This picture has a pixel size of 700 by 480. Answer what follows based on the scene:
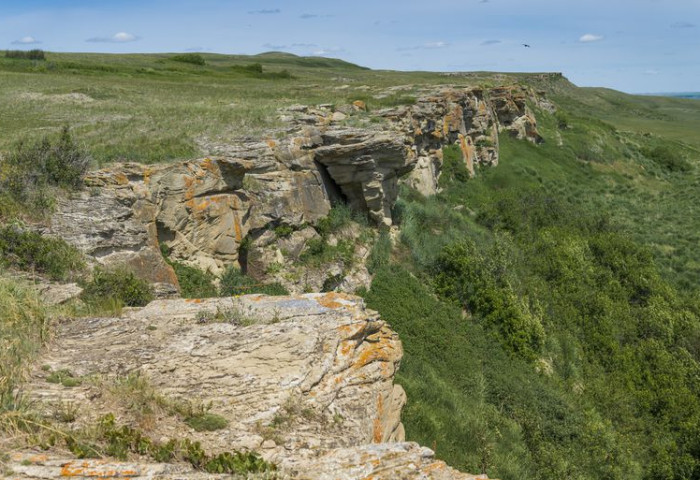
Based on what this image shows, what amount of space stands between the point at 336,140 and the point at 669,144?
58.2 m

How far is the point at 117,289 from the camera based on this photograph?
37.1ft

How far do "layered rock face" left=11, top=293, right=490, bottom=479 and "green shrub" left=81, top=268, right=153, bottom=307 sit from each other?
1.45 meters

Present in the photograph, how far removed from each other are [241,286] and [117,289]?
215 inches

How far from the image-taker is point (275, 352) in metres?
8.35

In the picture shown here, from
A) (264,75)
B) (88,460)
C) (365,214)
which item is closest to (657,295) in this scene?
(365,214)

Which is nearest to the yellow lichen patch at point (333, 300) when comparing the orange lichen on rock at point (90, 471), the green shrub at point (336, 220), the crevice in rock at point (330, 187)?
the orange lichen on rock at point (90, 471)

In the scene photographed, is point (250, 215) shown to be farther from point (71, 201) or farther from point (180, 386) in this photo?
point (180, 386)

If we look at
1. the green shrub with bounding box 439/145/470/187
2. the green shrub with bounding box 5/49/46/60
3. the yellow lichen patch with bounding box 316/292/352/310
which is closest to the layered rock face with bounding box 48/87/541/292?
the yellow lichen patch with bounding box 316/292/352/310

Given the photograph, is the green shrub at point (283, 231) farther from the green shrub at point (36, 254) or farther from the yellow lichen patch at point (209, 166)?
the green shrub at point (36, 254)

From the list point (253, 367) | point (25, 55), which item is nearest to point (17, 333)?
point (253, 367)

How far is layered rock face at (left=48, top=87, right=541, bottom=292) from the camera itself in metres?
14.1

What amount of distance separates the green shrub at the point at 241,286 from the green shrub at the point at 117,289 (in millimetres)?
4070

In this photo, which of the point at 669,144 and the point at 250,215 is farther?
the point at 669,144

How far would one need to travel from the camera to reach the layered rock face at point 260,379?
20.5 feet
